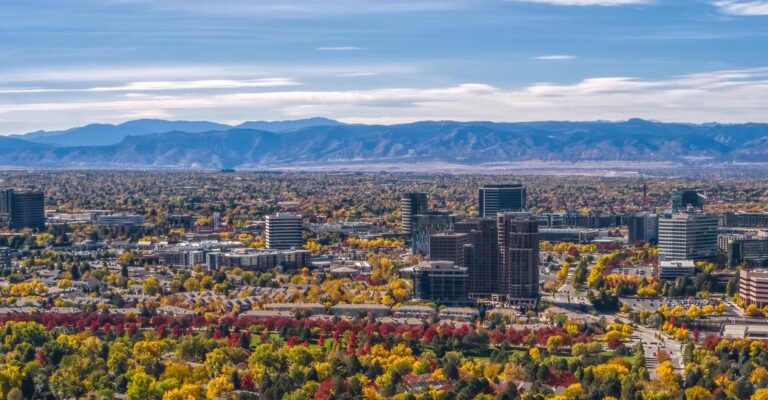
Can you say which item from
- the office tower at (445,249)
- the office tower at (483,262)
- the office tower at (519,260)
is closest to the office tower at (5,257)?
the office tower at (445,249)

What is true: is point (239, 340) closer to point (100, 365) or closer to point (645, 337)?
point (100, 365)

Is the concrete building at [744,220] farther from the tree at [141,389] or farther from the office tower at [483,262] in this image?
the tree at [141,389]

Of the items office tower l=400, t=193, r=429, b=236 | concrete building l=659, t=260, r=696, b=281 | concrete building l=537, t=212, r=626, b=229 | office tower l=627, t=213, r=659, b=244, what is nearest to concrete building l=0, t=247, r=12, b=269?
office tower l=400, t=193, r=429, b=236

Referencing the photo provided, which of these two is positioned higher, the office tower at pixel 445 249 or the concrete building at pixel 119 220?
the office tower at pixel 445 249

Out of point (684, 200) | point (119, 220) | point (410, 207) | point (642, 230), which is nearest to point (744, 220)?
point (684, 200)

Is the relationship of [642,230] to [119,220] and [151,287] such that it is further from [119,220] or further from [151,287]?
[119,220]
